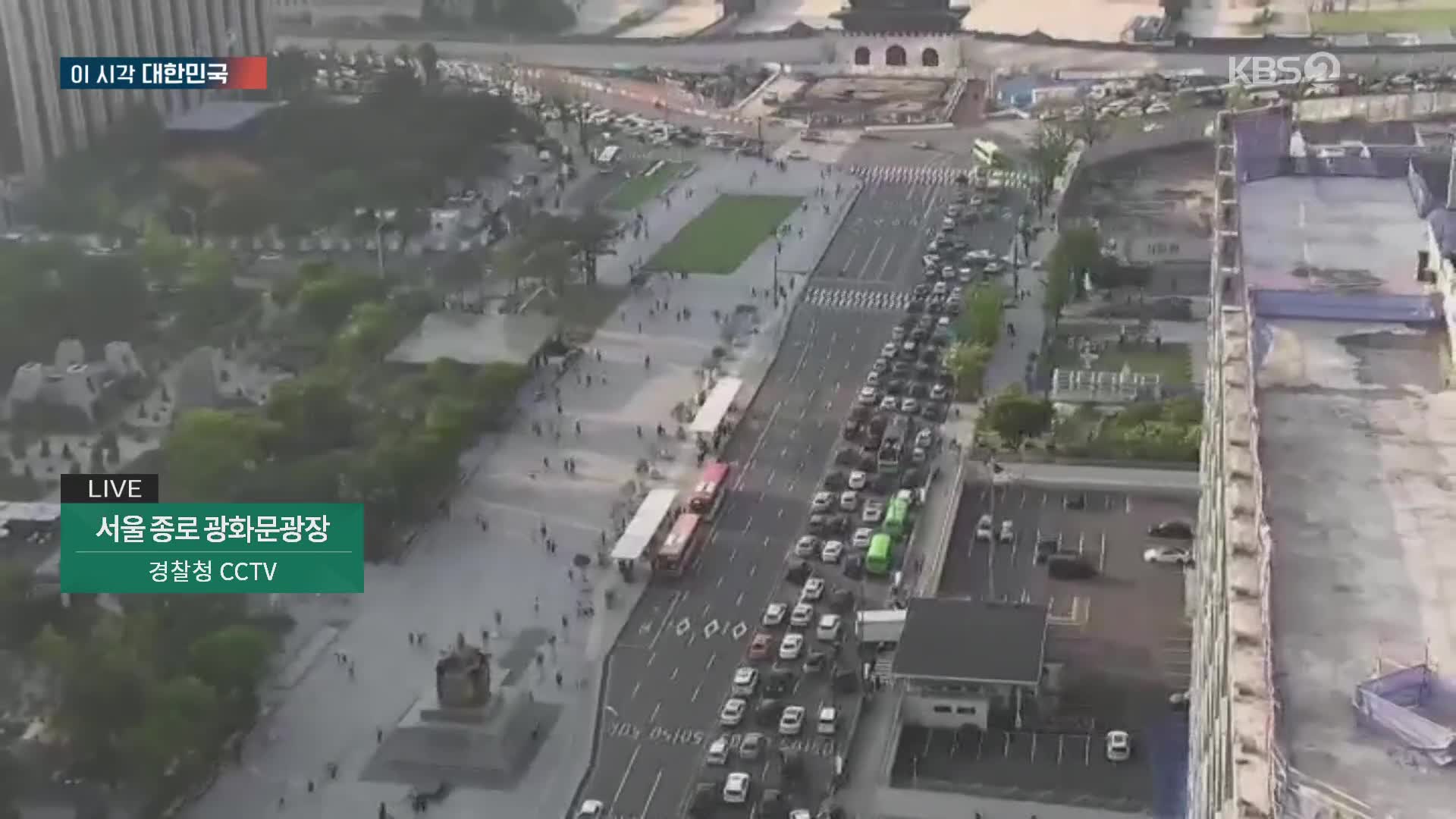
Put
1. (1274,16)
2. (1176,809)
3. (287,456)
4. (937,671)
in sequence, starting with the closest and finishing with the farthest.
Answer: (1176,809) → (937,671) → (287,456) → (1274,16)

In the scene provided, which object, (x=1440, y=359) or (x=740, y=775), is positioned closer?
(x=1440, y=359)

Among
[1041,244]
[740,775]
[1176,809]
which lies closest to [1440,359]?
[1176,809]

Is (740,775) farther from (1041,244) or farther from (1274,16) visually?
(1274,16)

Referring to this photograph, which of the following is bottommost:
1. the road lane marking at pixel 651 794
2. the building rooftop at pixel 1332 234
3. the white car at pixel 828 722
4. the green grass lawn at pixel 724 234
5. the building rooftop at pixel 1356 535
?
the green grass lawn at pixel 724 234

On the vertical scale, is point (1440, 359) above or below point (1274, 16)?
above

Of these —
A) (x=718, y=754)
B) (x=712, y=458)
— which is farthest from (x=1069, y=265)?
(x=718, y=754)

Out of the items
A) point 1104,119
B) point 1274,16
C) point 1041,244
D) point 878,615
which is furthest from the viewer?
point 1274,16

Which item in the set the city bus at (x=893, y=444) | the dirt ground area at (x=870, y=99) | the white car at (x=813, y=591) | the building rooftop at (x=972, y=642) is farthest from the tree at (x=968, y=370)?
the dirt ground area at (x=870, y=99)
